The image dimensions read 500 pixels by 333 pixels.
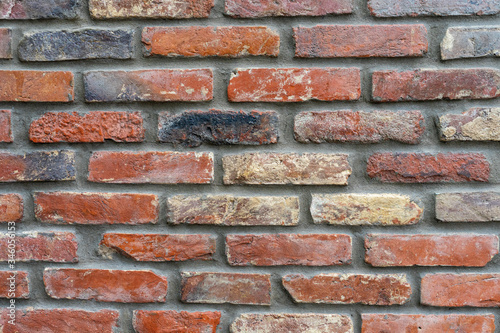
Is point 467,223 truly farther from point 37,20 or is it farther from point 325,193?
point 37,20

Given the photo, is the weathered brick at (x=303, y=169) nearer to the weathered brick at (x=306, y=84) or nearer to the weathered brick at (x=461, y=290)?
the weathered brick at (x=306, y=84)

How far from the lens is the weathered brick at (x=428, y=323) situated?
0.74 metres

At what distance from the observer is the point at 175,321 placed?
765mm

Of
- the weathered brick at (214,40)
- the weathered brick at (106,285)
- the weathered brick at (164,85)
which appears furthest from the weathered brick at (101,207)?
Answer: the weathered brick at (214,40)

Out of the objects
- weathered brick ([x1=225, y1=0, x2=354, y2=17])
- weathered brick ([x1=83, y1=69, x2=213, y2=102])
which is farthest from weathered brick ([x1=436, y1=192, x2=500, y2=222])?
weathered brick ([x1=83, y1=69, x2=213, y2=102])

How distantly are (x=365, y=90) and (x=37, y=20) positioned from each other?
29.9 inches

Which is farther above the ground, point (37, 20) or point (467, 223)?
point (37, 20)

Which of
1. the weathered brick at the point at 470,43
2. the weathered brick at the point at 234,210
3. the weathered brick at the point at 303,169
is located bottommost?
the weathered brick at the point at 234,210

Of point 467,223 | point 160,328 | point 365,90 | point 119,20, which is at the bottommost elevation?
point 160,328

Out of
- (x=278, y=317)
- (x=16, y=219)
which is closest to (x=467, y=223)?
(x=278, y=317)

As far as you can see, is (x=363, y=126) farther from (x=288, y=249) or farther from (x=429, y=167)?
(x=288, y=249)

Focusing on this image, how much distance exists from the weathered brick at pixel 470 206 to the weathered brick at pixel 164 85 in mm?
575

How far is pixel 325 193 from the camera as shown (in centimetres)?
75

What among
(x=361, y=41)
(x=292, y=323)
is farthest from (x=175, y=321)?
(x=361, y=41)
